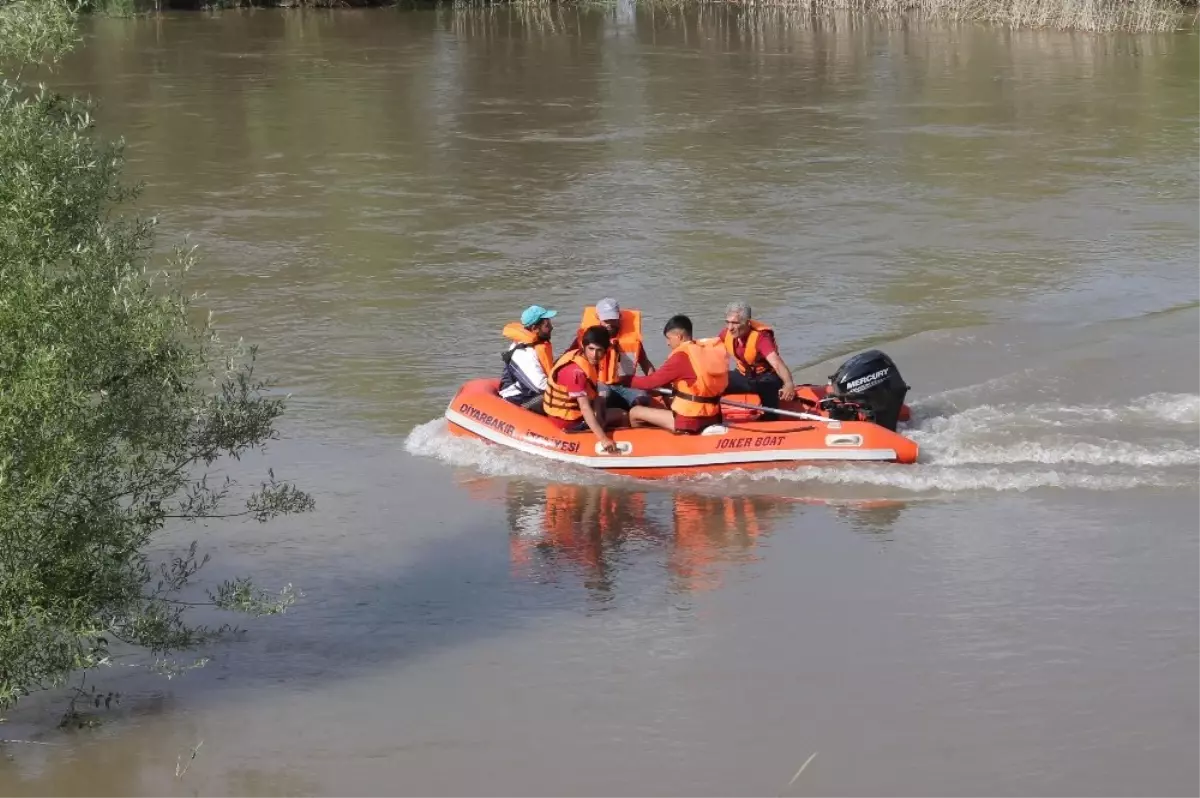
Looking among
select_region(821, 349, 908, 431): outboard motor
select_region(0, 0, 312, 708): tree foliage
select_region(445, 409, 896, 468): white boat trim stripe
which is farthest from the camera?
select_region(821, 349, 908, 431): outboard motor

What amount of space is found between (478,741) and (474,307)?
7.97 metres

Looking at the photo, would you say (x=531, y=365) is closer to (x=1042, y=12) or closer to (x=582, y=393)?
(x=582, y=393)

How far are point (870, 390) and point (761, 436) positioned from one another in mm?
772

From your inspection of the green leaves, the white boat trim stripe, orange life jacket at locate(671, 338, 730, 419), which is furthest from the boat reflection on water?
the green leaves

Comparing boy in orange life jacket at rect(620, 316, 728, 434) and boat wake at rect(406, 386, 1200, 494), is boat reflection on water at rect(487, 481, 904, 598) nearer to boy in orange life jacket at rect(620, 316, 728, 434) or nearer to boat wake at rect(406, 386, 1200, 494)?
boat wake at rect(406, 386, 1200, 494)

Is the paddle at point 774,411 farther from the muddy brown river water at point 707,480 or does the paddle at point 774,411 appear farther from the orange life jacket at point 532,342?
the orange life jacket at point 532,342

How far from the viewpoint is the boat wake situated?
10.3m

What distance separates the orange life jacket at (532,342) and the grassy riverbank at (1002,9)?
19.6 m

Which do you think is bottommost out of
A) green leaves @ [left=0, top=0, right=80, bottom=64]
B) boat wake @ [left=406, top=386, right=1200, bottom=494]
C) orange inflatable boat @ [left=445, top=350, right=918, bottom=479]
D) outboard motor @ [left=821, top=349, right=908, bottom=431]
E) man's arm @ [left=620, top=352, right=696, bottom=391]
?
boat wake @ [left=406, top=386, right=1200, bottom=494]

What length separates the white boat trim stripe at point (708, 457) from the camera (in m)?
10.5

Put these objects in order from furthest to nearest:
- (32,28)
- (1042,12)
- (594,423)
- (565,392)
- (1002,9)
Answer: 1. (1002,9)
2. (1042,12)
3. (565,392)
4. (594,423)
5. (32,28)

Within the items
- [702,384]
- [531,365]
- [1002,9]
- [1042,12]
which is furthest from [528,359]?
[1002,9]

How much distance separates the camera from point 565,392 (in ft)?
35.8

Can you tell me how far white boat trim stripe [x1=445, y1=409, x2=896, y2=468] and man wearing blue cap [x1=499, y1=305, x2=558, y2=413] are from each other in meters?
0.40
